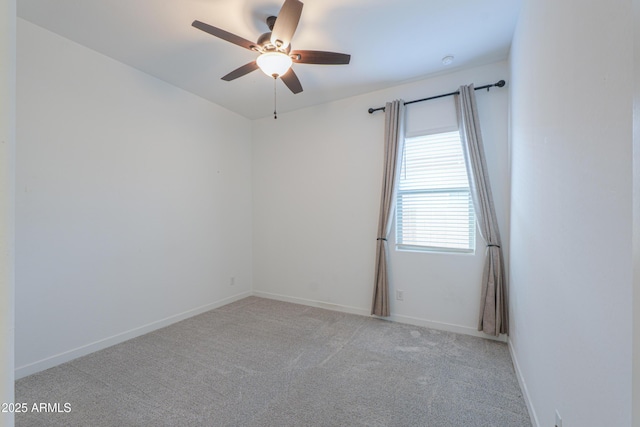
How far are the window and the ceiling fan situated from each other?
1.49 metres

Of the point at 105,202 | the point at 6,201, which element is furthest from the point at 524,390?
the point at 105,202

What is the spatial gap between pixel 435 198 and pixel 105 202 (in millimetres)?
3436

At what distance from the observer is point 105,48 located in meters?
2.50

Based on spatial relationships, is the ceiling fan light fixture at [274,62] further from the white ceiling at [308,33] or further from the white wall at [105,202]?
the white wall at [105,202]

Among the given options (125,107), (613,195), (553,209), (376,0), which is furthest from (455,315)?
(125,107)

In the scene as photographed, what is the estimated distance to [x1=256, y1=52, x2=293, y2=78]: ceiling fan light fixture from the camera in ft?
6.60

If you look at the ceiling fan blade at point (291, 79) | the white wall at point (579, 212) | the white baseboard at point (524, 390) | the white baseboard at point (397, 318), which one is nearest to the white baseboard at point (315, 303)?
the white baseboard at point (397, 318)

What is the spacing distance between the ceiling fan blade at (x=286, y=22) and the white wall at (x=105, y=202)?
1.90 metres

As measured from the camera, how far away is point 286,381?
2070mm

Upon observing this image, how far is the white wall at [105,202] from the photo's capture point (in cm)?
218

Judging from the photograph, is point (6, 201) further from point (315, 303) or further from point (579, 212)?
point (315, 303)

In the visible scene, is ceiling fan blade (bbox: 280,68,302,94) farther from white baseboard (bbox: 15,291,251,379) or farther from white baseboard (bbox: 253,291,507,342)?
white baseboard (bbox: 15,291,251,379)

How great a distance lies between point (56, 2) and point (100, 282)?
7.53ft

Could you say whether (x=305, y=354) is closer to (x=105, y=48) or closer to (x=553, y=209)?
(x=553, y=209)
